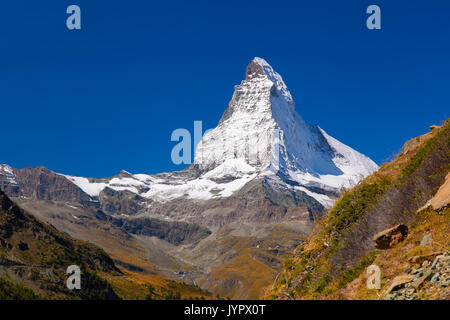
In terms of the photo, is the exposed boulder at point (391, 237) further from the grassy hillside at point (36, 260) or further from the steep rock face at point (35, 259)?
the steep rock face at point (35, 259)

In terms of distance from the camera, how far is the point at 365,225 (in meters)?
19.8

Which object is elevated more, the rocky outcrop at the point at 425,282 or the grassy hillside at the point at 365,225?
the grassy hillside at the point at 365,225

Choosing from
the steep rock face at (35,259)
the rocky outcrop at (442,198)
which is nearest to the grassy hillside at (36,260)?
the steep rock face at (35,259)

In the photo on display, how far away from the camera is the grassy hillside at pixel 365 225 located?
1718cm

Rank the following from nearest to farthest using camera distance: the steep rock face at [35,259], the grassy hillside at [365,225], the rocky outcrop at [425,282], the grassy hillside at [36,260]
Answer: the rocky outcrop at [425,282] → the grassy hillside at [365,225] → the grassy hillside at [36,260] → the steep rock face at [35,259]

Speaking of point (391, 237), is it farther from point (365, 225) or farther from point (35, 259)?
point (35, 259)

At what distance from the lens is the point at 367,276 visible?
16250 millimetres

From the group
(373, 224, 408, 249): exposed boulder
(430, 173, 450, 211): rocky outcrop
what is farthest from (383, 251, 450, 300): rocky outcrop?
(430, 173, 450, 211): rocky outcrop

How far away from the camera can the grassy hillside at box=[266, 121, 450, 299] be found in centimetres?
1718
